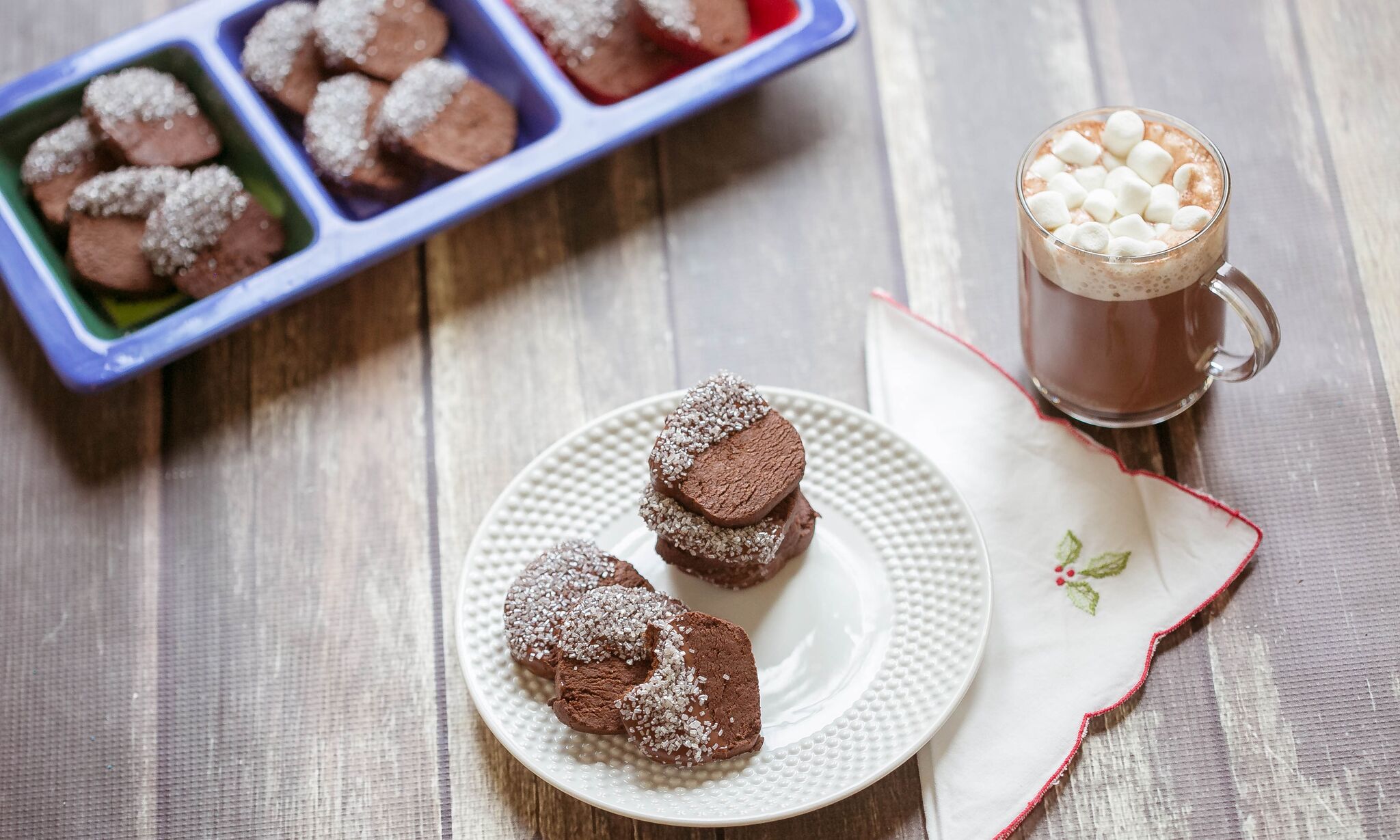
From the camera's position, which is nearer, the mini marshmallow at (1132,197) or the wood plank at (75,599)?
the mini marshmallow at (1132,197)

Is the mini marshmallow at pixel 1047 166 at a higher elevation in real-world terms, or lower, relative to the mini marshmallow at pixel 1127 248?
higher

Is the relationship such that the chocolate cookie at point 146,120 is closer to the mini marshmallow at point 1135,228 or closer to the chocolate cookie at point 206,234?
the chocolate cookie at point 206,234

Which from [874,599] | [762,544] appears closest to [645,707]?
[762,544]

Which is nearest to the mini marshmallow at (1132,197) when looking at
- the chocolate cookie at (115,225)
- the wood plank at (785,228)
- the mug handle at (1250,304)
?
the mug handle at (1250,304)

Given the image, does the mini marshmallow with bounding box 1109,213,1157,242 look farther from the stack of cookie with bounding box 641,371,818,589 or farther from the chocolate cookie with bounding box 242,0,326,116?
the chocolate cookie with bounding box 242,0,326,116

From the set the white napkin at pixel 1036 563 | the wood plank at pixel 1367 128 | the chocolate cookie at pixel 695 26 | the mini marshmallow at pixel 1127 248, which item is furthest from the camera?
the chocolate cookie at pixel 695 26

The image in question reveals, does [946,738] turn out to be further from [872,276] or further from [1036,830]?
[872,276]
